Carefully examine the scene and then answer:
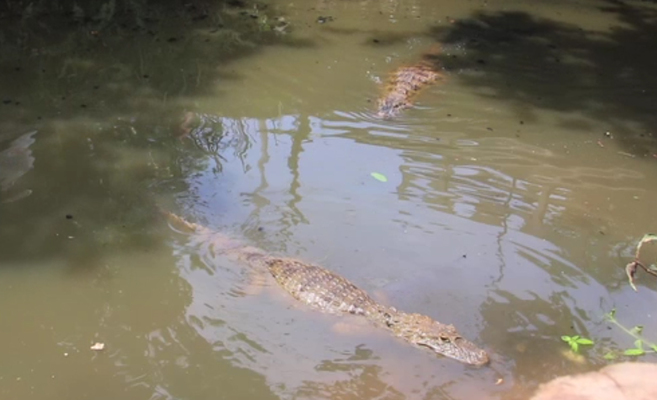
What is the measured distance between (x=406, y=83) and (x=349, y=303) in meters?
3.30

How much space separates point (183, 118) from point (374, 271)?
2.48m

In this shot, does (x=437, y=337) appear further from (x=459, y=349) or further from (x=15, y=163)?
(x=15, y=163)

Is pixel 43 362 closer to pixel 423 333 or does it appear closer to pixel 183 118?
pixel 423 333

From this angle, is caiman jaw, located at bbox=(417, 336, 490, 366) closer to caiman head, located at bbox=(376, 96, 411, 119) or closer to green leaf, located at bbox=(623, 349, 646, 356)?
green leaf, located at bbox=(623, 349, 646, 356)

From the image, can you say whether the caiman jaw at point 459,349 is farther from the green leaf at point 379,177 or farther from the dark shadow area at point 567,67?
the dark shadow area at point 567,67

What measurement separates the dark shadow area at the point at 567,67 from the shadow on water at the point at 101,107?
207 centimetres

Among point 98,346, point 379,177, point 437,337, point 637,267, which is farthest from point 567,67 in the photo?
point 98,346

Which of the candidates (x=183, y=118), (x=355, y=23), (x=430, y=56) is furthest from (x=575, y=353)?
(x=355, y=23)

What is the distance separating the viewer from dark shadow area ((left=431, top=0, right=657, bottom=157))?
6.24 m

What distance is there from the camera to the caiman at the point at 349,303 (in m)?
3.53

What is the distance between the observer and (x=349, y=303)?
12.3 ft

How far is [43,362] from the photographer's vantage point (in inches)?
131

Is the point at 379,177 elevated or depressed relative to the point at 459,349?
elevated

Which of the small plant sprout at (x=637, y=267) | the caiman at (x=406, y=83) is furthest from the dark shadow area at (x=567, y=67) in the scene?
the small plant sprout at (x=637, y=267)
